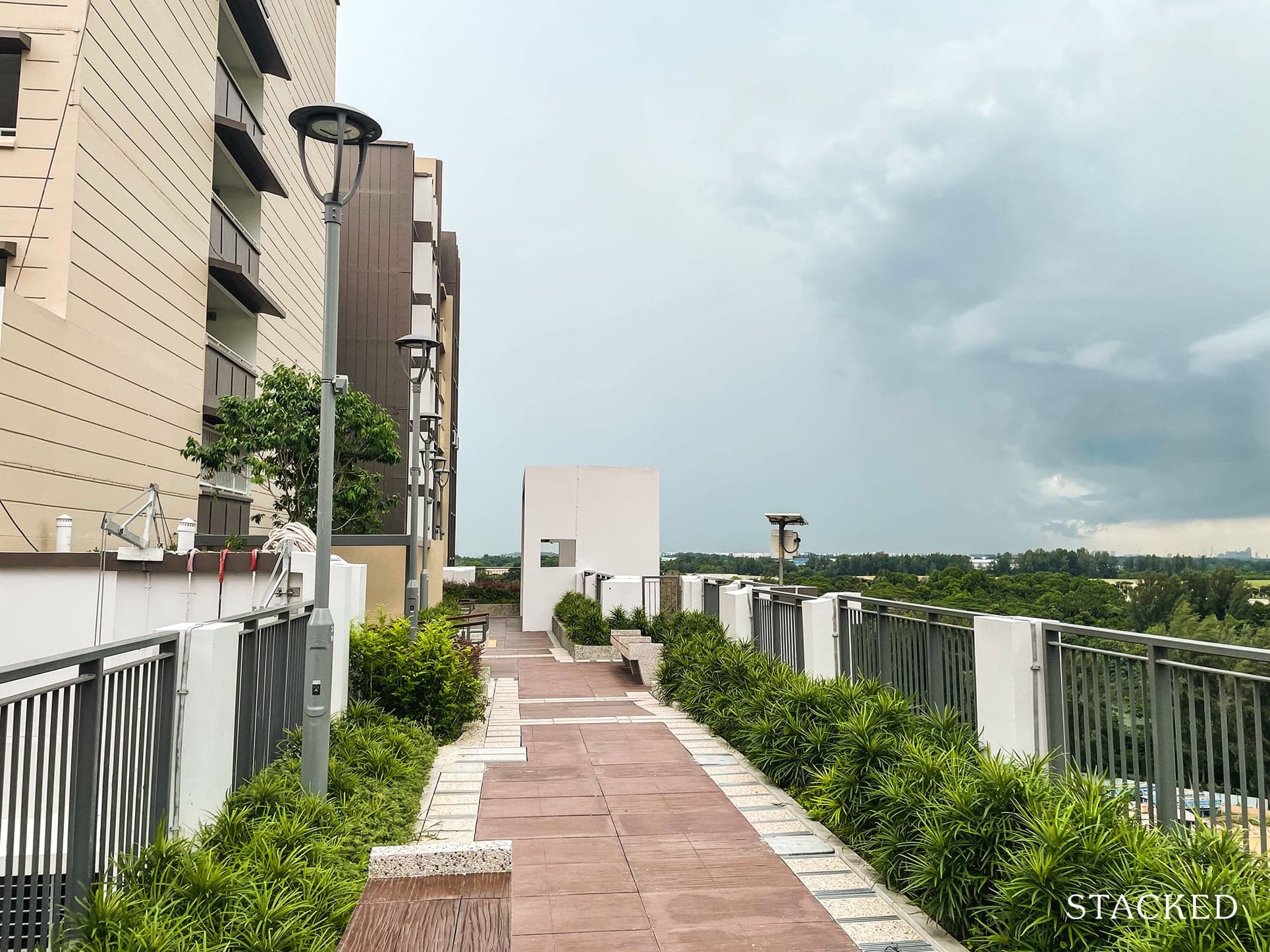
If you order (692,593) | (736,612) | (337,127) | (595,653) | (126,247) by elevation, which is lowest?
(595,653)

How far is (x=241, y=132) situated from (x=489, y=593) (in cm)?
2207

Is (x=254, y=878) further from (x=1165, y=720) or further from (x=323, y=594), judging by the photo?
(x=1165, y=720)

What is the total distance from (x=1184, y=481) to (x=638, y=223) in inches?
1742

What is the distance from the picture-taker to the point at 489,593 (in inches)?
1436

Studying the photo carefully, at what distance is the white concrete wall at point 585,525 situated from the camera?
26.5 meters

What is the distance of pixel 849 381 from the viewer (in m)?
47.0

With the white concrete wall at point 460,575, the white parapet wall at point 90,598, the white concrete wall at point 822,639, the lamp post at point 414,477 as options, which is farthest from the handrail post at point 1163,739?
the white concrete wall at point 460,575

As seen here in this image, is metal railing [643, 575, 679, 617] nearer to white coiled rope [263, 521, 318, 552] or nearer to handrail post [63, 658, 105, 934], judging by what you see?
white coiled rope [263, 521, 318, 552]

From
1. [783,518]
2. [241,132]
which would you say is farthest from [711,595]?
[241,132]

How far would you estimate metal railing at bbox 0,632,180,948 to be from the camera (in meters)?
3.43

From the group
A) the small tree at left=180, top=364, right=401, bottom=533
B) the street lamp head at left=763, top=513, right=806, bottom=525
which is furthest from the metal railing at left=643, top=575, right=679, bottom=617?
the small tree at left=180, top=364, right=401, bottom=533

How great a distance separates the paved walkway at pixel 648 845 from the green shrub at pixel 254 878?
0.91 metres

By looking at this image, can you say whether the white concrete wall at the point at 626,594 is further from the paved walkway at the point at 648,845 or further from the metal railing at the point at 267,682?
the metal railing at the point at 267,682

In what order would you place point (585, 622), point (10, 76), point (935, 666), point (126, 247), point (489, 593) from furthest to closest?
1. point (489, 593)
2. point (585, 622)
3. point (126, 247)
4. point (10, 76)
5. point (935, 666)
